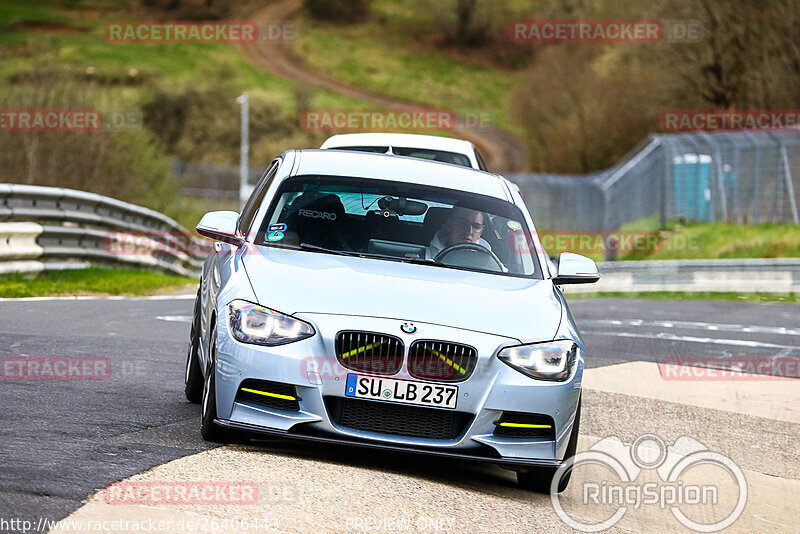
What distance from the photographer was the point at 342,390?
19.9 feet

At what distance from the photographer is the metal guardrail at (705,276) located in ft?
77.4

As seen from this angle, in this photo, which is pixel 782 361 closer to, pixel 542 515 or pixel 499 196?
pixel 499 196

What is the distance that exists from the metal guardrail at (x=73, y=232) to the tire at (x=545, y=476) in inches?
400

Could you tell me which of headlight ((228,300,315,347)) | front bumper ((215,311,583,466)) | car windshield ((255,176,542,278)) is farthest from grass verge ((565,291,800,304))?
headlight ((228,300,315,347))

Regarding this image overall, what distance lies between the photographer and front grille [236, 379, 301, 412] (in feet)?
20.1

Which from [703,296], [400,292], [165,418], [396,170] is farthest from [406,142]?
[703,296]

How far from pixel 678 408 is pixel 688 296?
638 inches

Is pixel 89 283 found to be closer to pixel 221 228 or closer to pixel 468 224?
pixel 221 228

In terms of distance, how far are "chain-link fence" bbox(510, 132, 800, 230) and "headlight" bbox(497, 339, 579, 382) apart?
24839 mm

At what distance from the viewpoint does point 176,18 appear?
389 ft

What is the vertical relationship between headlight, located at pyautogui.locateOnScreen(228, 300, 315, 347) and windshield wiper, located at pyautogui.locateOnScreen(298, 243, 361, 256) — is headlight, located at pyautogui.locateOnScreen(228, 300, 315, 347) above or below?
below

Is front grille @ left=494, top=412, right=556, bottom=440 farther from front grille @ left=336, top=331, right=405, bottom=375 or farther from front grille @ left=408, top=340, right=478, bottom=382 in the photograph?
front grille @ left=336, top=331, right=405, bottom=375

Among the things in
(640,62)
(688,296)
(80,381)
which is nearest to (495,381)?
(80,381)

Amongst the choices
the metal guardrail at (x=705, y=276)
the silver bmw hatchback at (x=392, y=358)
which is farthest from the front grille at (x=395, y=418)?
the metal guardrail at (x=705, y=276)
